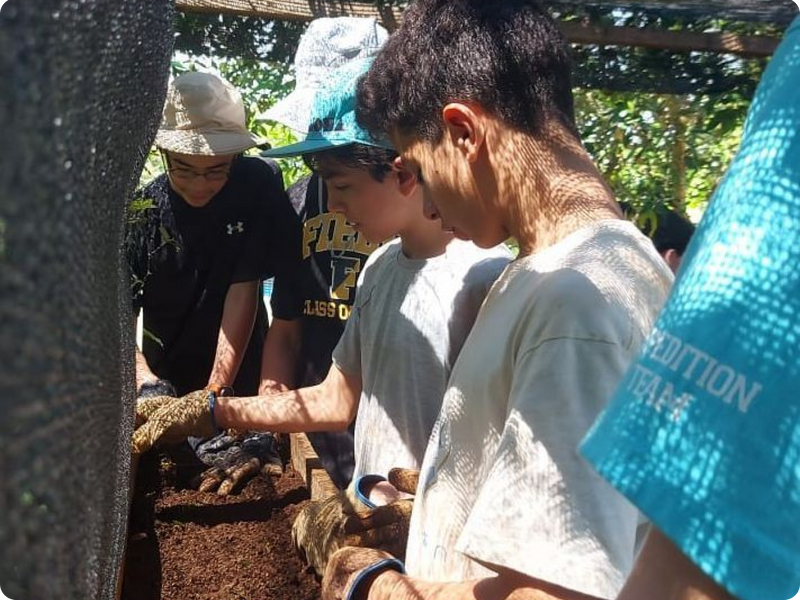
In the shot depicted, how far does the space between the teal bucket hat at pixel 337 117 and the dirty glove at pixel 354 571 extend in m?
1.01

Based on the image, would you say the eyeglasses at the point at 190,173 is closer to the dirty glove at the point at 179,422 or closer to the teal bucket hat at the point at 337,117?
the teal bucket hat at the point at 337,117

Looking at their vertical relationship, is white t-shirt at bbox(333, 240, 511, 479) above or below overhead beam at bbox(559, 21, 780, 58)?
below

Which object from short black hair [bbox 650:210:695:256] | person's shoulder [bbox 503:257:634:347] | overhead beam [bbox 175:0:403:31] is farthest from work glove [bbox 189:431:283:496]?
person's shoulder [bbox 503:257:634:347]

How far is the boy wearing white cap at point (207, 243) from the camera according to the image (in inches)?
127

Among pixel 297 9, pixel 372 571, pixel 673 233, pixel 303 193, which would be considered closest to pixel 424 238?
pixel 372 571

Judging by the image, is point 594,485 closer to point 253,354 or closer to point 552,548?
point 552,548

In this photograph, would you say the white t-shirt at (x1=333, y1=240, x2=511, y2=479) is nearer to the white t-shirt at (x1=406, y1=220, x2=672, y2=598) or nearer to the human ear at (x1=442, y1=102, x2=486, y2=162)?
the human ear at (x1=442, y1=102, x2=486, y2=162)

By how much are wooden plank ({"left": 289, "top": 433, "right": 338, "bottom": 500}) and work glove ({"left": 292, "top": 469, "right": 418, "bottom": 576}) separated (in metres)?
0.55

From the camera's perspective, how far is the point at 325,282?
300 cm

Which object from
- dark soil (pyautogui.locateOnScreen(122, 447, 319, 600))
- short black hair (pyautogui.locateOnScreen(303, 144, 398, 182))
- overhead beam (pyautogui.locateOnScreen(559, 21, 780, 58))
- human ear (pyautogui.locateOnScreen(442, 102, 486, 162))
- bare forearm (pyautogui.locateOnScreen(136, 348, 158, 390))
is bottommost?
dark soil (pyautogui.locateOnScreen(122, 447, 319, 600))

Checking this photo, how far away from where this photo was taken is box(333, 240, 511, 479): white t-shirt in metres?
2.06

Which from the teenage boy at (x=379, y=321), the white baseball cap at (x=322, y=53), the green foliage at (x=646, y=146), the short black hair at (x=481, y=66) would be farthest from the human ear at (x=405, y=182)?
the green foliage at (x=646, y=146)

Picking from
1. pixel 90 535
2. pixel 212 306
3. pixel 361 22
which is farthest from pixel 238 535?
pixel 90 535

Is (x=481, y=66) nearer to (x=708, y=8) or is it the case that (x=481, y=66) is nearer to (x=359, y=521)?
(x=359, y=521)
